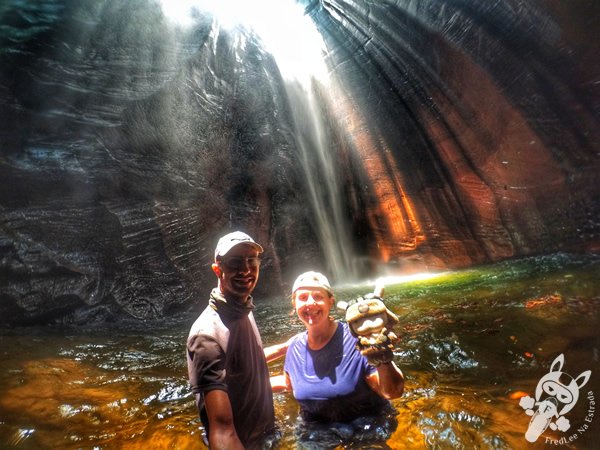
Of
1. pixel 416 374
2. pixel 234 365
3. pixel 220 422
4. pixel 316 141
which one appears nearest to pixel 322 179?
pixel 316 141

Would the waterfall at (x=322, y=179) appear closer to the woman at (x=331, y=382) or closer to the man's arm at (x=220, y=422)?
the woman at (x=331, y=382)

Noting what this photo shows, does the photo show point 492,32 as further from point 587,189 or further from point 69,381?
point 69,381

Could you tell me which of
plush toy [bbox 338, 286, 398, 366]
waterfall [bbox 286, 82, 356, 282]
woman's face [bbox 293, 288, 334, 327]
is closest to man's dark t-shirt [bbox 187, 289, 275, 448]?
woman's face [bbox 293, 288, 334, 327]

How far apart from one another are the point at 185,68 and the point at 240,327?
8971 millimetres

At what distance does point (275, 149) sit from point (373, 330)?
8.50 meters

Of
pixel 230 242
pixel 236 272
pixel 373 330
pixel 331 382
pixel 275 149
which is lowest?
pixel 331 382

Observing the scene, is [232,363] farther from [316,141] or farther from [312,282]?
[316,141]

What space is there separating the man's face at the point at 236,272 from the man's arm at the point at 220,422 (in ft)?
2.19

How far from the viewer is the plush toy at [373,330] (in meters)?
1.95

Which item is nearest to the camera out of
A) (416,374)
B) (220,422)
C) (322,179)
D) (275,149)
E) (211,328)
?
(220,422)

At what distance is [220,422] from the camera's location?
188 centimetres

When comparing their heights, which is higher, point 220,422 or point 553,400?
point 220,422

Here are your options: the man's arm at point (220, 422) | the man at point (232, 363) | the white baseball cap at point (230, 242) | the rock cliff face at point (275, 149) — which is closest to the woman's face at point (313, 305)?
the man at point (232, 363)

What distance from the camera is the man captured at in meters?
1.93
